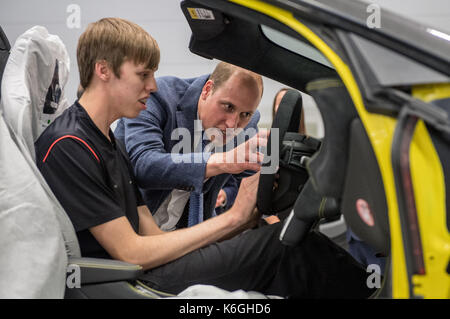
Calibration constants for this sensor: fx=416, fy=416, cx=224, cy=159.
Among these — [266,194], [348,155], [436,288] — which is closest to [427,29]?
[348,155]

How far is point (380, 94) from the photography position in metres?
0.76

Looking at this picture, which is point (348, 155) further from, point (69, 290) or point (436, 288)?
point (69, 290)

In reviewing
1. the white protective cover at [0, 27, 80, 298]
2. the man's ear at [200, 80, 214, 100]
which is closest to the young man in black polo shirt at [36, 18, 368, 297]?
the white protective cover at [0, 27, 80, 298]

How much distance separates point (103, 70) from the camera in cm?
130

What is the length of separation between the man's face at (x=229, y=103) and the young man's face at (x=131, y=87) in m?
0.48

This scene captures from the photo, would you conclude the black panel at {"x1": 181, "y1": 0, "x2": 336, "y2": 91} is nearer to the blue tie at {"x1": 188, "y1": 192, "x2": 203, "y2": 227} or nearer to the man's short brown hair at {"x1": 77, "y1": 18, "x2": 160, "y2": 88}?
the man's short brown hair at {"x1": 77, "y1": 18, "x2": 160, "y2": 88}

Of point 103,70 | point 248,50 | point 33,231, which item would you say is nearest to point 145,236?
point 33,231

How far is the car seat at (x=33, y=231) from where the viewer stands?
0.94 m

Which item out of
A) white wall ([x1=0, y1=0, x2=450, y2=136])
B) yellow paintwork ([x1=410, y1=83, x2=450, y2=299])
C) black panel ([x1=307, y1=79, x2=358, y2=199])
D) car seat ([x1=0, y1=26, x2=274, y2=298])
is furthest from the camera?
white wall ([x1=0, y1=0, x2=450, y2=136])

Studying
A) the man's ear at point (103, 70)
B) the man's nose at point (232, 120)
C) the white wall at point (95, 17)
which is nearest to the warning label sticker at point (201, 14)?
the man's ear at point (103, 70)

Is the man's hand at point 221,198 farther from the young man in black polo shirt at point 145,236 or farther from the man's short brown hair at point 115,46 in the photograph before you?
the man's short brown hair at point 115,46

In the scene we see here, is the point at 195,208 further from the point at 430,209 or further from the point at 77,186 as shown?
the point at 430,209

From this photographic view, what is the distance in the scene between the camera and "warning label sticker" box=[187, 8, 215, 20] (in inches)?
44.5
